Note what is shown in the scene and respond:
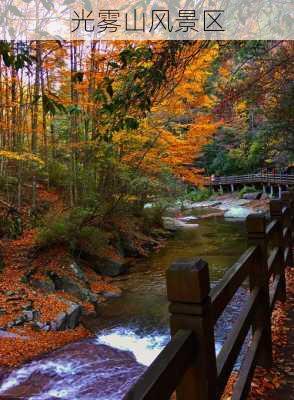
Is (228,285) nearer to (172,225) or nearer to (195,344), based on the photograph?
(195,344)

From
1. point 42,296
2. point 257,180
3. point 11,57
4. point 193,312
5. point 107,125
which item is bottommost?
point 42,296

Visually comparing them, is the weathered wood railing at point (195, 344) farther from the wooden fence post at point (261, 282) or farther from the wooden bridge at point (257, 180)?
the wooden bridge at point (257, 180)

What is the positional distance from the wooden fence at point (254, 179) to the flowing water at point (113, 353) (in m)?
15.8

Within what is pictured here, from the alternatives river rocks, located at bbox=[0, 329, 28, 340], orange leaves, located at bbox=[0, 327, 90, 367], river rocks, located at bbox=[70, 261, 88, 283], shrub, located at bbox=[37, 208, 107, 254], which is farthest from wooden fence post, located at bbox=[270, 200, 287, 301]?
shrub, located at bbox=[37, 208, 107, 254]

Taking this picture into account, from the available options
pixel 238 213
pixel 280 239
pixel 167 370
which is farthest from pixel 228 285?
pixel 238 213

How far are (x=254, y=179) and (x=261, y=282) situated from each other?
29.8 m

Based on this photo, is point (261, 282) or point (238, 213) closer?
point (261, 282)

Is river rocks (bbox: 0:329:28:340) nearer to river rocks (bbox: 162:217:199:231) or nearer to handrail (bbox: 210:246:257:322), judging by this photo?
handrail (bbox: 210:246:257:322)

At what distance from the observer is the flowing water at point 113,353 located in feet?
14.1

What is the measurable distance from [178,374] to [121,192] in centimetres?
955

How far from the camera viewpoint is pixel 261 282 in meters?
2.73

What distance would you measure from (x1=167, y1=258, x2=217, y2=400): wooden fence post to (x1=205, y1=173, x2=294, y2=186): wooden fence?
21.4 meters

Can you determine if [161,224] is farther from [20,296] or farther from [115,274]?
[20,296]

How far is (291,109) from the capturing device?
9.02 m
